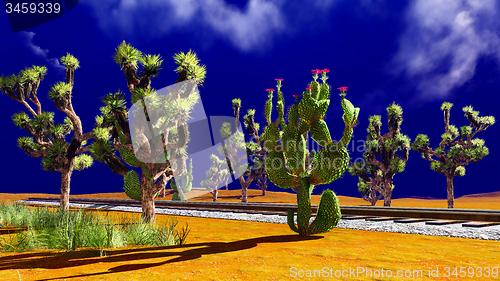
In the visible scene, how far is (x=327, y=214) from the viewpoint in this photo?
1165cm

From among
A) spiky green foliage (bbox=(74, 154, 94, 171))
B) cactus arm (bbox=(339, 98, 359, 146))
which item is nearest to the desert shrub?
cactus arm (bbox=(339, 98, 359, 146))

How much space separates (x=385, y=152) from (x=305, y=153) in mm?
21927

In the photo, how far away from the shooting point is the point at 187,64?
14141 millimetres

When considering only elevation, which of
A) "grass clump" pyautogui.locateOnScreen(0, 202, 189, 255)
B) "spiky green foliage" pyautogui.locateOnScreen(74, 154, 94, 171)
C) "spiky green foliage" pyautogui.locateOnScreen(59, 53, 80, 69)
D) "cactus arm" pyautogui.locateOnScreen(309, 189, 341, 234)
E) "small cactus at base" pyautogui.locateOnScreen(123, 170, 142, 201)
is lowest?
"grass clump" pyautogui.locateOnScreen(0, 202, 189, 255)

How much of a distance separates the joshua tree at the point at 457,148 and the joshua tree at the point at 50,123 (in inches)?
930

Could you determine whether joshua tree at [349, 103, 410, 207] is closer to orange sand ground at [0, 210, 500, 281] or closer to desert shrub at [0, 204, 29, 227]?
orange sand ground at [0, 210, 500, 281]

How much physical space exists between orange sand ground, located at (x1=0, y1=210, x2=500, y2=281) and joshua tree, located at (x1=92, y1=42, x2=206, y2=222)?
12.8 feet

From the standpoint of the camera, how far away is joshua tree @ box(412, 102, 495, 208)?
31.0 m

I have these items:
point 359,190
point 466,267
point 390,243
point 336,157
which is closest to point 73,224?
point 336,157

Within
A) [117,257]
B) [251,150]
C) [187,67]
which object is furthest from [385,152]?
[117,257]

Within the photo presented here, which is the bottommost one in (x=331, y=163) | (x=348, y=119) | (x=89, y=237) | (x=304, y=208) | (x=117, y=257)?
(x=117, y=257)

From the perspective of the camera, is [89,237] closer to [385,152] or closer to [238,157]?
[385,152]

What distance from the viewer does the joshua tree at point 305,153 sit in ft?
37.4

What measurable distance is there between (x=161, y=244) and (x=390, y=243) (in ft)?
18.0
